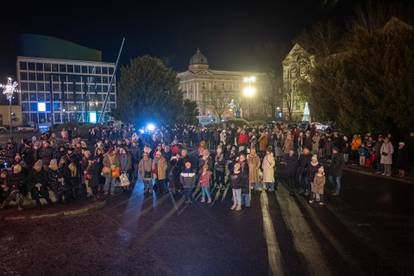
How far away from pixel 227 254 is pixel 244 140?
47.1 ft

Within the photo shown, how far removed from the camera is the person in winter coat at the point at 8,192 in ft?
38.5

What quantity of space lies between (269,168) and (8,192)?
8.54 m

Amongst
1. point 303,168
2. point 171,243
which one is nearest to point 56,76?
point 303,168

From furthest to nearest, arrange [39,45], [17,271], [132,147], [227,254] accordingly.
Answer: [39,45] < [132,147] < [227,254] < [17,271]

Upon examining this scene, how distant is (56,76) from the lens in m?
84.2

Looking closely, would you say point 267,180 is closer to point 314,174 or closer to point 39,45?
point 314,174

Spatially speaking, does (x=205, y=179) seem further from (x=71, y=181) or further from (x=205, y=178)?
(x=71, y=181)

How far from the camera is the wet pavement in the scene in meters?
7.23

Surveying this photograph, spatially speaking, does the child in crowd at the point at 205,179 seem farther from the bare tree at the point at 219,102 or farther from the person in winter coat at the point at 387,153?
the bare tree at the point at 219,102

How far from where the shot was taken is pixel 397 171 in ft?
58.5

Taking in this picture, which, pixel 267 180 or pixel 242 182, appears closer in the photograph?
pixel 242 182

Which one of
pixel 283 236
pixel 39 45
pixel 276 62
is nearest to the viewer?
pixel 283 236

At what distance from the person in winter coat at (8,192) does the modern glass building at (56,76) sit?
66403 millimetres

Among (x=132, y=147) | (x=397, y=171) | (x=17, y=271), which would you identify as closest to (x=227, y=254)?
(x=17, y=271)
